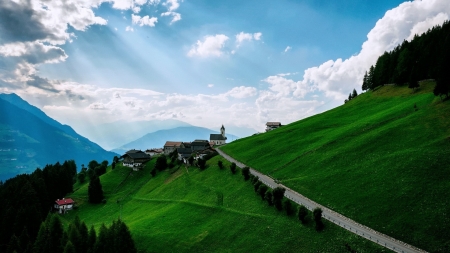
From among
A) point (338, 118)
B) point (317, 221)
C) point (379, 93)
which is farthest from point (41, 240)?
point (379, 93)

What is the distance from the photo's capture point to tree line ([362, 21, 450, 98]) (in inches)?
4341

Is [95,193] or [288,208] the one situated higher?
[95,193]

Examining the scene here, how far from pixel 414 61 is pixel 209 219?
10897cm

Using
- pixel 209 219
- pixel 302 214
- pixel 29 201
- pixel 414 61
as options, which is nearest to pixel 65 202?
pixel 29 201

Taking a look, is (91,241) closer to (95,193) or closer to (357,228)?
(357,228)

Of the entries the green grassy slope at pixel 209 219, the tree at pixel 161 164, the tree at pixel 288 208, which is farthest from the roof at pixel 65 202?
the tree at pixel 288 208

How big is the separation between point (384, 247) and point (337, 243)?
6.65 meters

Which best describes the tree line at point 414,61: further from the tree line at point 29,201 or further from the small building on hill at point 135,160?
the tree line at point 29,201

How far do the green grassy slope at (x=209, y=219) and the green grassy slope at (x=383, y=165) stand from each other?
7355mm

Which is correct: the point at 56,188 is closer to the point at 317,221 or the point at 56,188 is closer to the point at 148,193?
the point at 148,193

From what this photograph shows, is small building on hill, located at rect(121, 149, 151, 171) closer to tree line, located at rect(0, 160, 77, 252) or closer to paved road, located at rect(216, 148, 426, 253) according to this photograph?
tree line, located at rect(0, 160, 77, 252)

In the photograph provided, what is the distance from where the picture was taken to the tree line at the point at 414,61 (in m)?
110

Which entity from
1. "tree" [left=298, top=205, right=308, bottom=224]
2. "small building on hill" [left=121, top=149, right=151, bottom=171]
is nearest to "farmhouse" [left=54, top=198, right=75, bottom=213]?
"small building on hill" [left=121, top=149, right=151, bottom=171]

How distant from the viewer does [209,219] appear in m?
67.5
